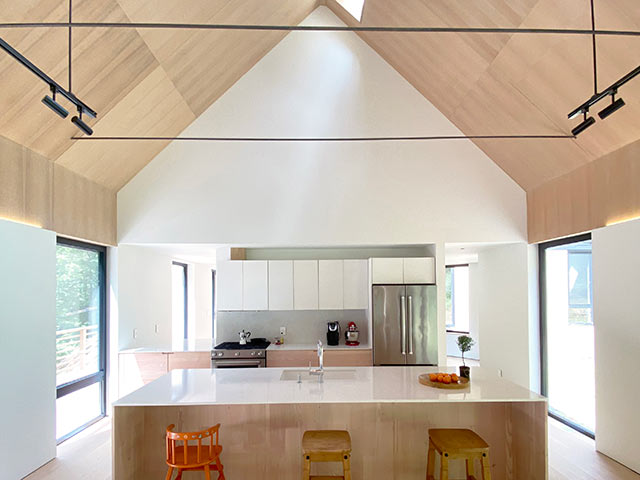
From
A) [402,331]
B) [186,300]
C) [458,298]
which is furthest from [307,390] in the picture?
[458,298]

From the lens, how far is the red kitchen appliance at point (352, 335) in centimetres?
650

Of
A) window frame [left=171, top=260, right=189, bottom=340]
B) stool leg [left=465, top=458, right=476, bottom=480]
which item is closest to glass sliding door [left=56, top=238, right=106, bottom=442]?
window frame [left=171, top=260, right=189, bottom=340]

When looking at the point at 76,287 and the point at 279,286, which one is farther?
the point at 279,286

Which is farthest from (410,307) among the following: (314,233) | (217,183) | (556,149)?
(217,183)

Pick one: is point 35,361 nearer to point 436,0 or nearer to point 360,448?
point 360,448

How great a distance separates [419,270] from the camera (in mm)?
6152

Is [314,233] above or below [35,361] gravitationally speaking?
above

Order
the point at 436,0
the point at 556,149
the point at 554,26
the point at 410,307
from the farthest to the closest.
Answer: the point at 410,307 → the point at 556,149 → the point at 436,0 → the point at 554,26

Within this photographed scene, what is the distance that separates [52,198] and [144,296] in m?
2.38

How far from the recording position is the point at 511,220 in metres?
6.08

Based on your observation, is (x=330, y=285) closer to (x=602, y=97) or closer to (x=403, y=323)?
(x=403, y=323)

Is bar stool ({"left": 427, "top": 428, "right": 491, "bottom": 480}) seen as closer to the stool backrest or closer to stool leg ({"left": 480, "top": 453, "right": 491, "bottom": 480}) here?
stool leg ({"left": 480, "top": 453, "right": 491, "bottom": 480})

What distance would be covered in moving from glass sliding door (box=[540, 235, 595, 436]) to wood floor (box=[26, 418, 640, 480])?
39cm

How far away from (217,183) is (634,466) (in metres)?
5.24
